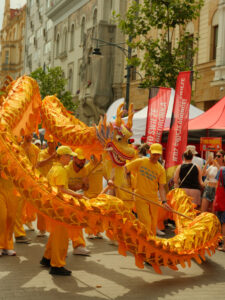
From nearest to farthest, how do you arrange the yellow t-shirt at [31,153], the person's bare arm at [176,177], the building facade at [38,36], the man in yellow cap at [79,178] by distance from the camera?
the man in yellow cap at [79,178], the yellow t-shirt at [31,153], the person's bare arm at [176,177], the building facade at [38,36]

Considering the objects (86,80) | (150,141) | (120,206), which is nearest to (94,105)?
(86,80)

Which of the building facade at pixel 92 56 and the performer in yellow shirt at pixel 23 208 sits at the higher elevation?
the building facade at pixel 92 56

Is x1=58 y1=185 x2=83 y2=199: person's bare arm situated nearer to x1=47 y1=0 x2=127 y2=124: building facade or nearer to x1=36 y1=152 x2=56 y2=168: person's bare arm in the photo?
x1=36 y1=152 x2=56 y2=168: person's bare arm

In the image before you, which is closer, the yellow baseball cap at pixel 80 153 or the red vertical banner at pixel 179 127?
the yellow baseball cap at pixel 80 153

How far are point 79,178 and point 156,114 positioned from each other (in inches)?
182

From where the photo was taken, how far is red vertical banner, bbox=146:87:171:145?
1194 cm

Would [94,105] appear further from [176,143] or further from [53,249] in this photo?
[53,249]

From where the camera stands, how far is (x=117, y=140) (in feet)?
23.1

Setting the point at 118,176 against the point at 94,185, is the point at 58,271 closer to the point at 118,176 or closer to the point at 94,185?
the point at 118,176

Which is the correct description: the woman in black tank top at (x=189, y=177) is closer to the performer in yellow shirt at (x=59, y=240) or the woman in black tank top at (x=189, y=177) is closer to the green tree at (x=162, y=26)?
the performer in yellow shirt at (x=59, y=240)

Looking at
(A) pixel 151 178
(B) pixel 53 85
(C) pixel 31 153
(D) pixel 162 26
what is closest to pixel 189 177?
(A) pixel 151 178

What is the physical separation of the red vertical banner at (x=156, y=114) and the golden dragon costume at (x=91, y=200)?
4.18 meters

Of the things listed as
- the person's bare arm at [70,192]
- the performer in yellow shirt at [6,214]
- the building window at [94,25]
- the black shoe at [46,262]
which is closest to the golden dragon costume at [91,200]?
the person's bare arm at [70,192]

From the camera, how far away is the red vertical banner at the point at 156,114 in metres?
11.9
